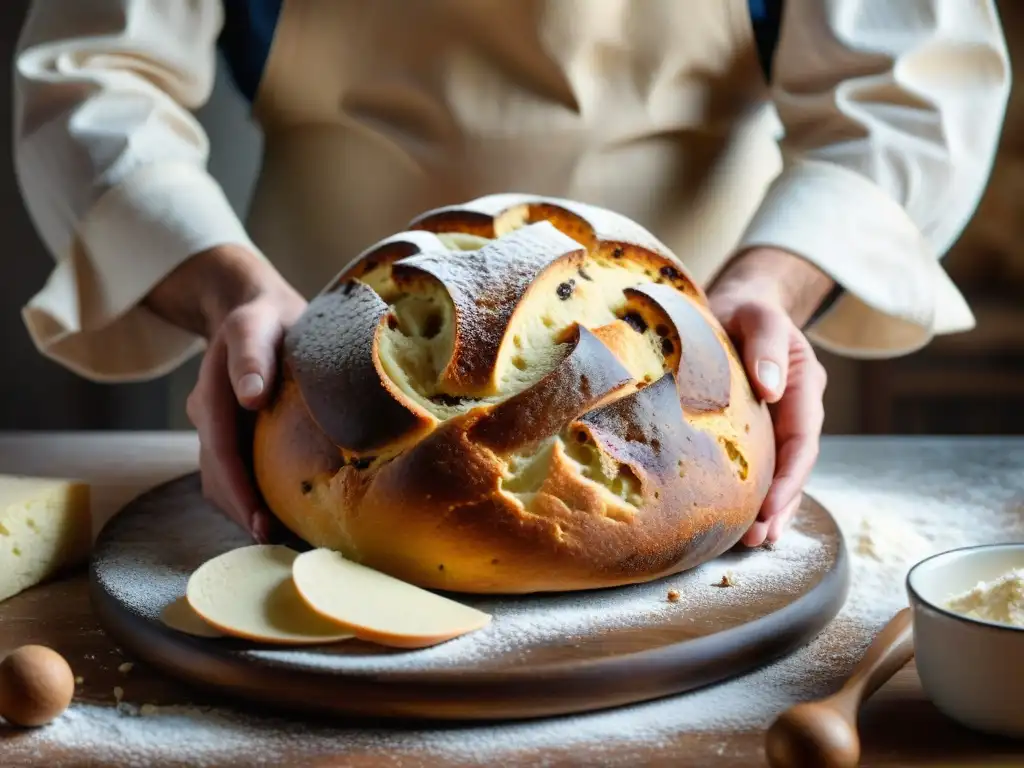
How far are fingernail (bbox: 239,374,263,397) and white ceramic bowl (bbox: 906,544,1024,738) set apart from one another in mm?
656

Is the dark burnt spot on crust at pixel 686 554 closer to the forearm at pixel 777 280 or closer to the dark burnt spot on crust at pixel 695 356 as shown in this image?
the dark burnt spot on crust at pixel 695 356

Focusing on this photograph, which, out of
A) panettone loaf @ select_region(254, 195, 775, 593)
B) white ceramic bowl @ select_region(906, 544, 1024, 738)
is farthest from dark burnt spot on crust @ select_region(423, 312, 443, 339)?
white ceramic bowl @ select_region(906, 544, 1024, 738)

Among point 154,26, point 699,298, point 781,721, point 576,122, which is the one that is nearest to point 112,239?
point 154,26

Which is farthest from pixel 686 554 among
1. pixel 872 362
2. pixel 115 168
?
pixel 872 362

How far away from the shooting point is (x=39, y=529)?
1.27 m

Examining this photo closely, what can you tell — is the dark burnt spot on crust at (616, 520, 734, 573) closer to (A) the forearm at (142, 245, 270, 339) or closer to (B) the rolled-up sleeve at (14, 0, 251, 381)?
(A) the forearm at (142, 245, 270, 339)

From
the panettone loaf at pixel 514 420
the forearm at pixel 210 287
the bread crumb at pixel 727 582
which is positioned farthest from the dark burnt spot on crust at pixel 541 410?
the forearm at pixel 210 287

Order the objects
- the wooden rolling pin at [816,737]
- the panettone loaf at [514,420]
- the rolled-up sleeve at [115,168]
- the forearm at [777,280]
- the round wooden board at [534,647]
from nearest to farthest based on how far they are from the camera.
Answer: the wooden rolling pin at [816,737]
the round wooden board at [534,647]
the panettone loaf at [514,420]
the forearm at [777,280]
the rolled-up sleeve at [115,168]

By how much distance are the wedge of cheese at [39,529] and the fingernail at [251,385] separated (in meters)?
0.26

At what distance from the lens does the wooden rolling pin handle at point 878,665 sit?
883 mm

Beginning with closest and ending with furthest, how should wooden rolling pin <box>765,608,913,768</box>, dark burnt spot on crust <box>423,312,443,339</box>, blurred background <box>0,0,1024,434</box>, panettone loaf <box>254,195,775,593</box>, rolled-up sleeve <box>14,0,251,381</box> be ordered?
1. wooden rolling pin <box>765,608,913,768</box>
2. panettone loaf <box>254,195,775,593</box>
3. dark burnt spot on crust <box>423,312,443,339</box>
4. rolled-up sleeve <box>14,0,251,381</box>
5. blurred background <box>0,0,1024,434</box>

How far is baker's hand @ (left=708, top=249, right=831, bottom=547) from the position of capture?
1.25 metres

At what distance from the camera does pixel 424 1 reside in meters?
1.60

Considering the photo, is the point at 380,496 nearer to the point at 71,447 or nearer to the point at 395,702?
the point at 395,702
